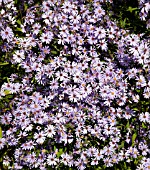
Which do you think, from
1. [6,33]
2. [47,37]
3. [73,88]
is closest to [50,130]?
[73,88]

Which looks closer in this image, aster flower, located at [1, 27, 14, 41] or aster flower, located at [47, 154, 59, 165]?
aster flower, located at [1, 27, 14, 41]

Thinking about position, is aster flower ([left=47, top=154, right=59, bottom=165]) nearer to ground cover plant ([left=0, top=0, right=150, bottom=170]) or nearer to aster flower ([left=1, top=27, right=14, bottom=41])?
ground cover plant ([left=0, top=0, right=150, bottom=170])

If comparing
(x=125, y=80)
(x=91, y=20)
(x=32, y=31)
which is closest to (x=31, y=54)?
(x=32, y=31)

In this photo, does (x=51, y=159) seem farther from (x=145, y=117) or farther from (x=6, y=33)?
(x=6, y=33)

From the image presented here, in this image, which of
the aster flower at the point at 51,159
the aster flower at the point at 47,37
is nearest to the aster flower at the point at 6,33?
the aster flower at the point at 47,37

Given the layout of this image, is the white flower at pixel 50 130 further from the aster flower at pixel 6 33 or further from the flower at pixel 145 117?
the aster flower at pixel 6 33

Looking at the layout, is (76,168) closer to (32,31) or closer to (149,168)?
(149,168)

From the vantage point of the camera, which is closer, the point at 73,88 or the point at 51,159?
the point at 73,88

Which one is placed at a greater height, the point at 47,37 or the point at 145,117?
the point at 47,37

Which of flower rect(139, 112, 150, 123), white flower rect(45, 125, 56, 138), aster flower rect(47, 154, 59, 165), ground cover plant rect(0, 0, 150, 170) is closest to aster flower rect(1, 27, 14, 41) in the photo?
ground cover plant rect(0, 0, 150, 170)

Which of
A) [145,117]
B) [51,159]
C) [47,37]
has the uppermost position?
[47,37]
